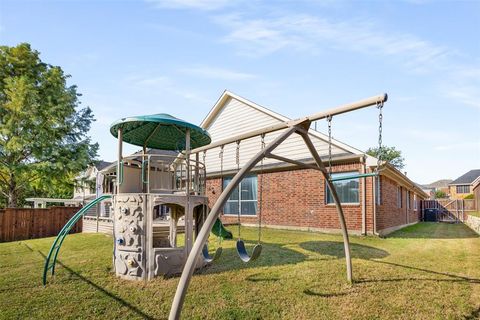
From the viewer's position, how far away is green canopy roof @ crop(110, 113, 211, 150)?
821 cm

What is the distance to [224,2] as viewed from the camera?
23.6ft

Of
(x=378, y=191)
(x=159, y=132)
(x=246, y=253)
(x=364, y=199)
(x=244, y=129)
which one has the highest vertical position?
(x=244, y=129)

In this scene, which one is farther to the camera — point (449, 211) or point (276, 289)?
point (449, 211)

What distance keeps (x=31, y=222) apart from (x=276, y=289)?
17.4 m

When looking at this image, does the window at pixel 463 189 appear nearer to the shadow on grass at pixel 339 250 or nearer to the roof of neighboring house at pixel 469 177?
the roof of neighboring house at pixel 469 177

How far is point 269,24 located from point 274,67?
1.24m

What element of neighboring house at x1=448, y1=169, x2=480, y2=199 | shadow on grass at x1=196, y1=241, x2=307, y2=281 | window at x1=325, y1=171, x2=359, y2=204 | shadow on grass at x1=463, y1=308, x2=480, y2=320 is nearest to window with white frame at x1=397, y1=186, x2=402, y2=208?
window at x1=325, y1=171, x2=359, y2=204

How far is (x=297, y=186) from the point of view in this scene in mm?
14664

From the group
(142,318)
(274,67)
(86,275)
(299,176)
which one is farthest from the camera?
(299,176)

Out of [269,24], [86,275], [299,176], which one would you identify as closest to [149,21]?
A: [269,24]

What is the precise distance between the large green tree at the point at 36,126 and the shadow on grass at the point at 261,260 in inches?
617

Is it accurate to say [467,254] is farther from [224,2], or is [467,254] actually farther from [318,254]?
[224,2]

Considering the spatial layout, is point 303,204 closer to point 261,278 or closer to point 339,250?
point 339,250

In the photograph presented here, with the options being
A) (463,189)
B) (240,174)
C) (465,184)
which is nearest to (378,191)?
(240,174)
